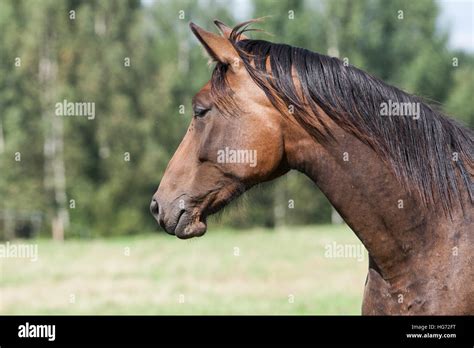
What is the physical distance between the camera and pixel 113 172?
37594 millimetres

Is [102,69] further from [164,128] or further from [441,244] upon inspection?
[441,244]

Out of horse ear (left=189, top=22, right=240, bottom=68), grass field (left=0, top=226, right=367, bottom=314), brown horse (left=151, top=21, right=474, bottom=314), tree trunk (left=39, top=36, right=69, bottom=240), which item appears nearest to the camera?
brown horse (left=151, top=21, right=474, bottom=314)

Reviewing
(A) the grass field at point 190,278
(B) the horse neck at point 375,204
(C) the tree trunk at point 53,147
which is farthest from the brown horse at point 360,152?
(C) the tree trunk at point 53,147

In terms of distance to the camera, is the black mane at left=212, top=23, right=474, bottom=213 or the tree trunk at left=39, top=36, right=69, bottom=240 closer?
the black mane at left=212, top=23, right=474, bottom=213

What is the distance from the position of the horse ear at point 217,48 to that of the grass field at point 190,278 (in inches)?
331

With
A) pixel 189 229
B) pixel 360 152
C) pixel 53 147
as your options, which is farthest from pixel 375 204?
pixel 53 147

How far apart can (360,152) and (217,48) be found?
1.03 m

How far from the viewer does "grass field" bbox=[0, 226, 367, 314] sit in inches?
534

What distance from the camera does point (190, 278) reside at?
689 inches

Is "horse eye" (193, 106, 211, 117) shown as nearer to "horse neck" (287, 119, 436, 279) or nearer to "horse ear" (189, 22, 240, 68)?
"horse ear" (189, 22, 240, 68)

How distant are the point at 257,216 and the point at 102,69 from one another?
12028mm

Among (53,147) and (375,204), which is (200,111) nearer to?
(375,204)

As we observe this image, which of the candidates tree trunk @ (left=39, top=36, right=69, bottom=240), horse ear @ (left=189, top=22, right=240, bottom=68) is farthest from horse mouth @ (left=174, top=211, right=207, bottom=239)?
tree trunk @ (left=39, top=36, right=69, bottom=240)
